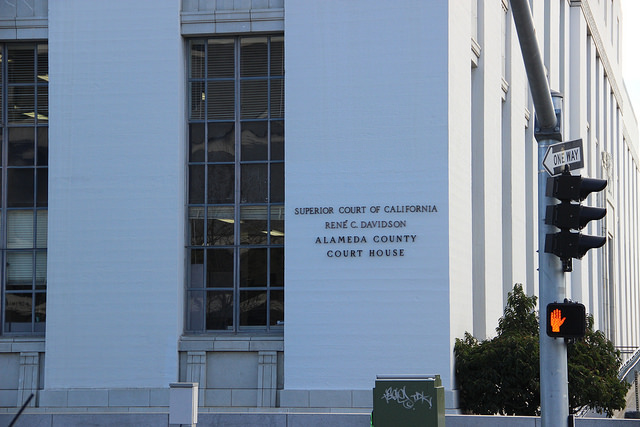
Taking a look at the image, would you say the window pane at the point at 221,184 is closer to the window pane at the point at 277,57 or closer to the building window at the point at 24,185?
the window pane at the point at 277,57

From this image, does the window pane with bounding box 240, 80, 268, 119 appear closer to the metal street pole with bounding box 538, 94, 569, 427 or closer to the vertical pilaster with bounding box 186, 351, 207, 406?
the vertical pilaster with bounding box 186, 351, 207, 406

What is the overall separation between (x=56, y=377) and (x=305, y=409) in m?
5.70

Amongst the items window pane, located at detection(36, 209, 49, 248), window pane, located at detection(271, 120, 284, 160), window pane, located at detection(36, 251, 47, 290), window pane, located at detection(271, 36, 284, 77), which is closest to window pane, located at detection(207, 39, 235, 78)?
window pane, located at detection(271, 36, 284, 77)

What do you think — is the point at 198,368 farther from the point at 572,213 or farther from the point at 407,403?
the point at 572,213

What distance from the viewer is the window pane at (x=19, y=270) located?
23.7m

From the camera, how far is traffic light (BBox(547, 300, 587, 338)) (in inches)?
511

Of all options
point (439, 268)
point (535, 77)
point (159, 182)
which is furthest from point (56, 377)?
point (535, 77)

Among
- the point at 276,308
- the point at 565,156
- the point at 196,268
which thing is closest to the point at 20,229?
the point at 196,268

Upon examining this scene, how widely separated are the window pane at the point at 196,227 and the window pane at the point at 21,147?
4166 millimetres

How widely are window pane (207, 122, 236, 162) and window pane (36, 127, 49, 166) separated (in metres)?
3.96

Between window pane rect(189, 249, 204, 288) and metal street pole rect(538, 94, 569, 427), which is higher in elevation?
window pane rect(189, 249, 204, 288)

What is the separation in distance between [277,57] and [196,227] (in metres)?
4.37

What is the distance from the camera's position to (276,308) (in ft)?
74.7

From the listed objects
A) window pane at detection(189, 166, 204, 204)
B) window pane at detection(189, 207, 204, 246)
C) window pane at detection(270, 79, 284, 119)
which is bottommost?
window pane at detection(189, 207, 204, 246)
